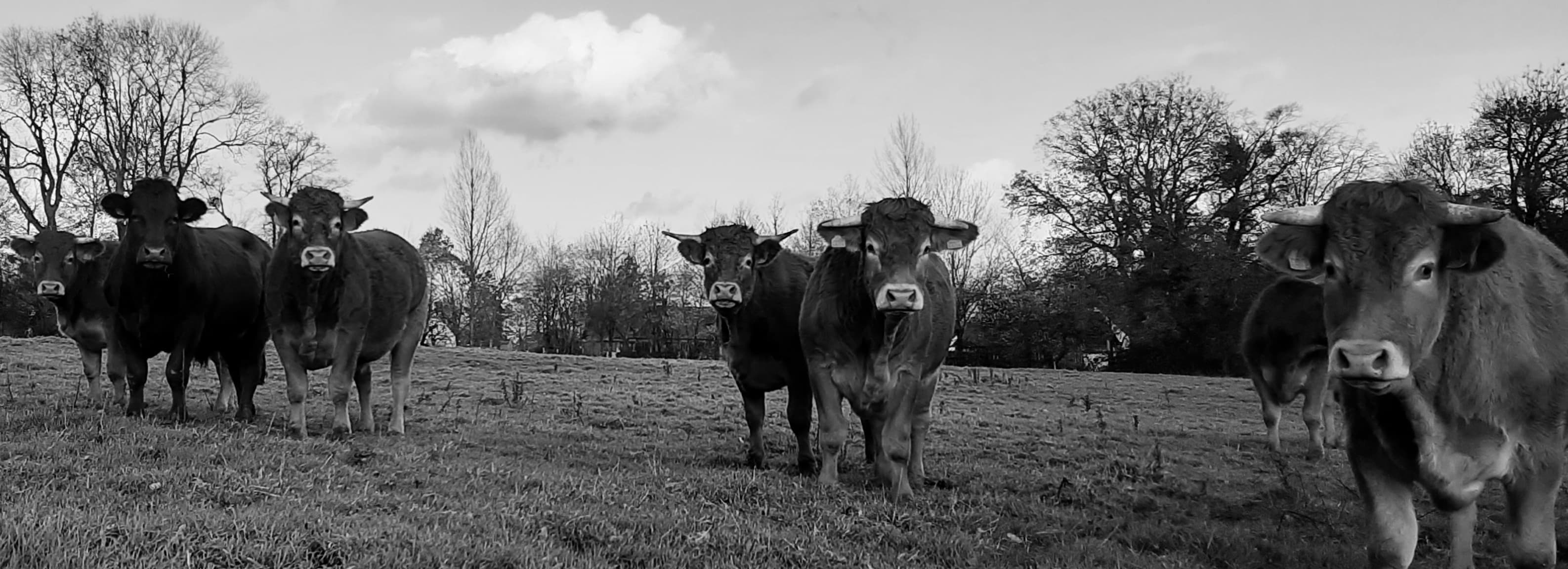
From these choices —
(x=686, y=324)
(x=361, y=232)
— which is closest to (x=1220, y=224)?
(x=686, y=324)

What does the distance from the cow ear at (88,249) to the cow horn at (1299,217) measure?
1464 cm

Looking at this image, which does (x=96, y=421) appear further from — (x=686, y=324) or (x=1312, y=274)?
(x=686, y=324)

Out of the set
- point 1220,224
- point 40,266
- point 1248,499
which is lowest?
point 1248,499

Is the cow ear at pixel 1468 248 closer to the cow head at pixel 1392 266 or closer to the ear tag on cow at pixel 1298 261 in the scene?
the cow head at pixel 1392 266

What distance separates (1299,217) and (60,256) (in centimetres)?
1503

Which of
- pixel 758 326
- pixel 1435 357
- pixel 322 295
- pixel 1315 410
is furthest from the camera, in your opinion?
pixel 1315 410

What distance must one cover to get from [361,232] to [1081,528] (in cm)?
869

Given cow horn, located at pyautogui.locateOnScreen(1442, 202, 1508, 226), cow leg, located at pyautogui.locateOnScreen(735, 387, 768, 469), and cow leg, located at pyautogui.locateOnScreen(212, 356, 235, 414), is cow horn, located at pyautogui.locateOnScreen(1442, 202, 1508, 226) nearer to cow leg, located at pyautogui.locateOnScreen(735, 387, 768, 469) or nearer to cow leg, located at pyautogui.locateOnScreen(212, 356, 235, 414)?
cow leg, located at pyautogui.locateOnScreen(735, 387, 768, 469)

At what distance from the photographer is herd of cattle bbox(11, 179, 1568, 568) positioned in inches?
199

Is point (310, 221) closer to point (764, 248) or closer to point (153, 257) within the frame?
point (153, 257)

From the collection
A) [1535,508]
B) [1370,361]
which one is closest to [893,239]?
[1370,361]

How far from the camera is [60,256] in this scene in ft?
42.8

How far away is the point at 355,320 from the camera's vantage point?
9.63 m

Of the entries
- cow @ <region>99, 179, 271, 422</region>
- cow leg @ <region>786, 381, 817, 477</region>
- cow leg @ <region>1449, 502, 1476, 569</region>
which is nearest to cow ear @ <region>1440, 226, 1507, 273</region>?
cow leg @ <region>1449, 502, 1476, 569</region>
